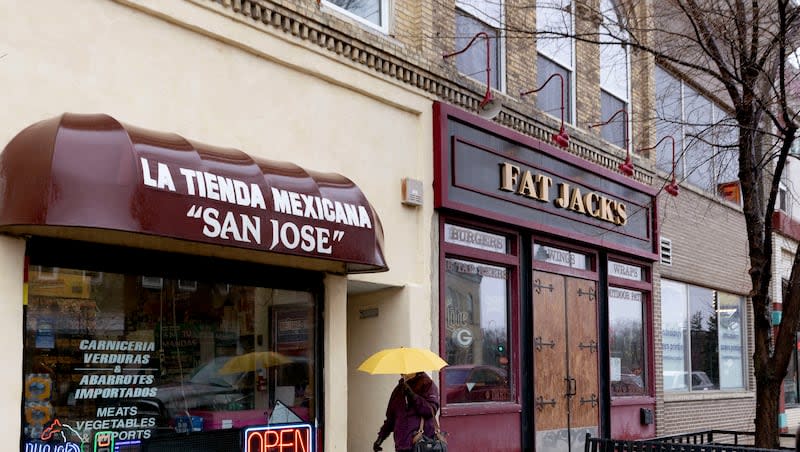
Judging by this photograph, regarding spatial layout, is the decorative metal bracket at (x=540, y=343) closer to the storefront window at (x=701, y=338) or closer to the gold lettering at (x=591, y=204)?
the gold lettering at (x=591, y=204)

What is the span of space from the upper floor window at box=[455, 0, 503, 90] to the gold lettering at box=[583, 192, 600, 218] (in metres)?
2.29

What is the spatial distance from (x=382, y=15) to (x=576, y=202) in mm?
4295

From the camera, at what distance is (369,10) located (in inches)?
414

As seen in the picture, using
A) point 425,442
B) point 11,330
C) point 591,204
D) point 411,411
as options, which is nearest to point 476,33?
point 591,204

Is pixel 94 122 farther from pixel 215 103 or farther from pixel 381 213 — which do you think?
pixel 381 213

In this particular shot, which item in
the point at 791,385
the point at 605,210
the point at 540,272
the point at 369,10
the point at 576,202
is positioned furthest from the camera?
the point at 791,385

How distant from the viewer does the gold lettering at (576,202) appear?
1316 centimetres

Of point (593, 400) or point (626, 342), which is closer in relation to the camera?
point (593, 400)

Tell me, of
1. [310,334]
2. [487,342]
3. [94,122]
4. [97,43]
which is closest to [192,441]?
[310,334]

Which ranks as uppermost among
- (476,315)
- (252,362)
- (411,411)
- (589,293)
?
(589,293)

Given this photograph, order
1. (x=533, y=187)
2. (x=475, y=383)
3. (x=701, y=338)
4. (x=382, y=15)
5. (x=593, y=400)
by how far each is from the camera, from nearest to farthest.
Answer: (x=382, y=15) → (x=475, y=383) → (x=533, y=187) → (x=593, y=400) → (x=701, y=338)

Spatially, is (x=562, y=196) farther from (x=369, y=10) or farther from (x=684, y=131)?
(x=684, y=131)

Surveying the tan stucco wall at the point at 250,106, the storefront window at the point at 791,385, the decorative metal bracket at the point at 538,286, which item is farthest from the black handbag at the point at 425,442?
the storefront window at the point at 791,385

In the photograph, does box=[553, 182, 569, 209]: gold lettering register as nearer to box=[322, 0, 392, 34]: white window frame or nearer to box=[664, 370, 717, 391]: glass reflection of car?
box=[322, 0, 392, 34]: white window frame
